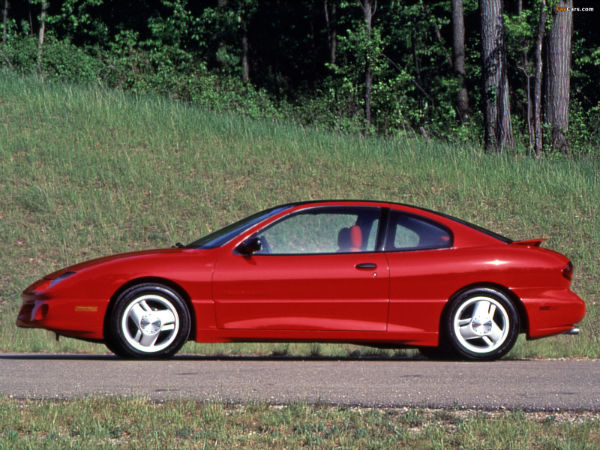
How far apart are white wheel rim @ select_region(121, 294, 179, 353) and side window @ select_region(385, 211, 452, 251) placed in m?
2.07

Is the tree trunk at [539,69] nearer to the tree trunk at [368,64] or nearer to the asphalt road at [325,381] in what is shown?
the tree trunk at [368,64]

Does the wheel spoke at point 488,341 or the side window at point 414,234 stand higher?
the side window at point 414,234

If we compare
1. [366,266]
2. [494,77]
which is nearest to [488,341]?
[366,266]

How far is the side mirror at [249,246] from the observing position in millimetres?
9547

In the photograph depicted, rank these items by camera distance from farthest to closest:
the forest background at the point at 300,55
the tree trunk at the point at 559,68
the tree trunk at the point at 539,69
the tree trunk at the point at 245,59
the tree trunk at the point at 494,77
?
the tree trunk at the point at 245,59 → the forest background at the point at 300,55 → the tree trunk at the point at 559,68 → the tree trunk at the point at 494,77 → the tree trunk at the point at 539,69

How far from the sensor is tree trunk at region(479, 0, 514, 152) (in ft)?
86.8

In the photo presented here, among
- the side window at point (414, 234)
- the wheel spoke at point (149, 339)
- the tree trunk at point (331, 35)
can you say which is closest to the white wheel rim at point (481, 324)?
the side window at point (414, 234)

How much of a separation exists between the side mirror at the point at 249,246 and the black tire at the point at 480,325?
1818 millimetres

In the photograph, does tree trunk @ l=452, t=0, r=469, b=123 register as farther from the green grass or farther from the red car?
the green grass

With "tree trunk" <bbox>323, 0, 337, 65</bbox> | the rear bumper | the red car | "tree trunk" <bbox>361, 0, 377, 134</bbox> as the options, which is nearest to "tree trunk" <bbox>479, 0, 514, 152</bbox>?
"tree trunk" <bbox>361, 0, 377, 134</bbox>

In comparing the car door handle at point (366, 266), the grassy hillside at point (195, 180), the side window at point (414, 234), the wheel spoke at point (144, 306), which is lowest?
the grassy hillside at point (195, 180)

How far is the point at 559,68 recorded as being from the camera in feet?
94.8

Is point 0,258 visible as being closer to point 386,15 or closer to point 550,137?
point 550,137

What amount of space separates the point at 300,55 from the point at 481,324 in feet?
136
